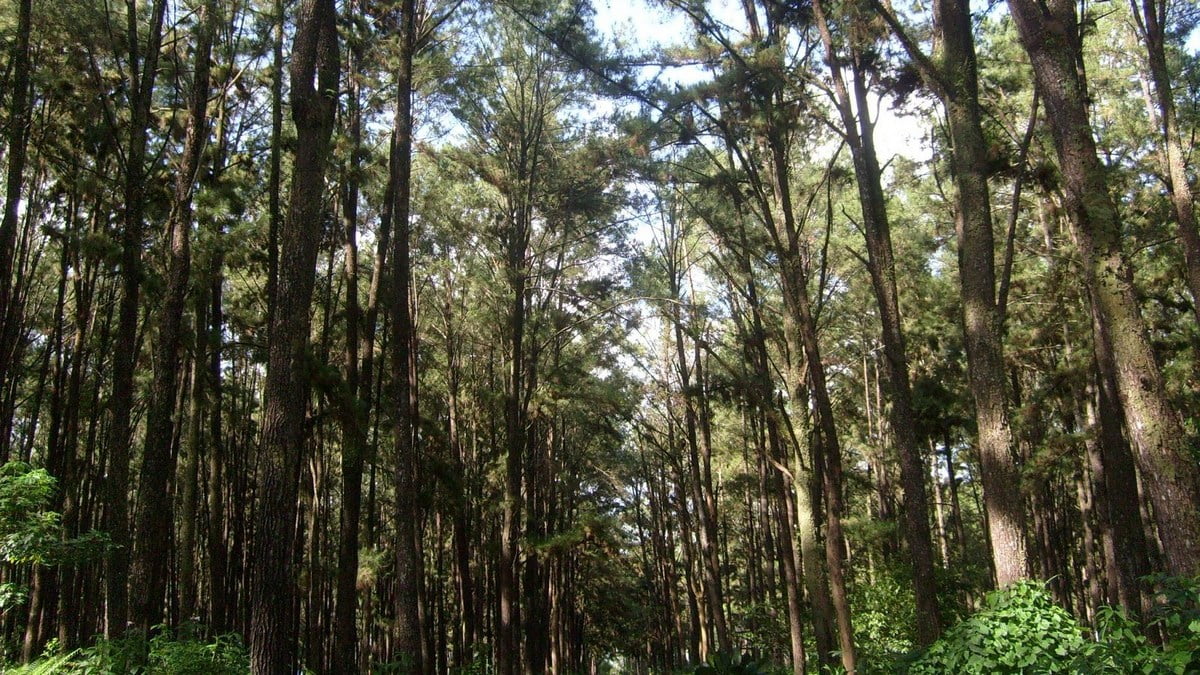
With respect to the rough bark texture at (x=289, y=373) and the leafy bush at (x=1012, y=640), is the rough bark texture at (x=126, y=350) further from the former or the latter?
the leafy bush at (x=1012, y=640)

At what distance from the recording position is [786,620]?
68.7 feet

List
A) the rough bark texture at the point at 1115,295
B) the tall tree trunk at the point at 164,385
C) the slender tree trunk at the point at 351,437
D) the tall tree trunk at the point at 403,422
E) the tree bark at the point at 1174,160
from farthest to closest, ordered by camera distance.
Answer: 1. the slender tree trunk at the point at 351,437
2. the tall tree trunk at the point at 403,422
3. the tree bark at the point at 1174,160
4. the tall tree trunk at the point at 164,385
5. the rough bark texture at the point at 1115,295

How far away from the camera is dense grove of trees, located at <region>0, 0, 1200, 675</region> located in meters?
7.59

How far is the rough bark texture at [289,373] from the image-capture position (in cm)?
670

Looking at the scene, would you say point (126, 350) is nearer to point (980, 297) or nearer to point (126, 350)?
point (126, 350)

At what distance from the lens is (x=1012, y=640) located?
Result: 18.2ft

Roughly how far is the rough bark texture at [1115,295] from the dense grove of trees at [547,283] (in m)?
0.03

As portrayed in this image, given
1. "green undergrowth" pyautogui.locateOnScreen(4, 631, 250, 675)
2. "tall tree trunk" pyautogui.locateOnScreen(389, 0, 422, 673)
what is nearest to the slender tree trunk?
"tall tree trunk" pyautogui.locateOnScreen(389, 0, 422, 673)

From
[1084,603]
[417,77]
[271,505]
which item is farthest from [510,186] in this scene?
[1084,603]

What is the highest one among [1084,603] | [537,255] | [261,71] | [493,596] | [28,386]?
[261,71]

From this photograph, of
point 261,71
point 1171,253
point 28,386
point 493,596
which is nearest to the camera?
point 261,71

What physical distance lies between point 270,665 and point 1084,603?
31657 millimetres

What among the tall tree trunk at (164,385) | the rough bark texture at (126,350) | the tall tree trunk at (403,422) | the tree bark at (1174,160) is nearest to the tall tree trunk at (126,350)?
the rough bark texture at (126,350)

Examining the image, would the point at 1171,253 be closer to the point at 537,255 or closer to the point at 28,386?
the point at 537,255
